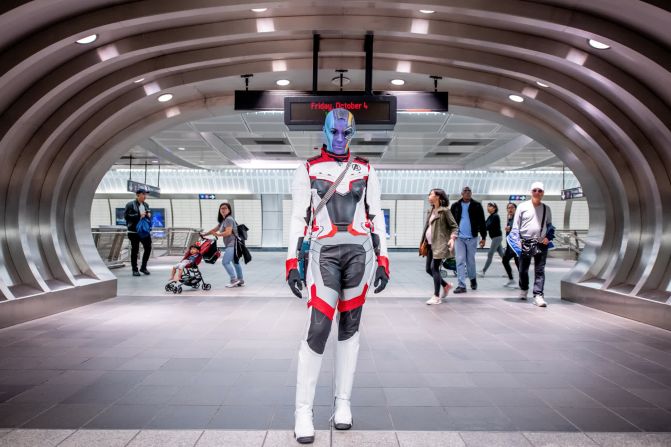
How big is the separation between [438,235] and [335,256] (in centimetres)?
530

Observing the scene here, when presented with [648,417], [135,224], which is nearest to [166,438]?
[648,417]

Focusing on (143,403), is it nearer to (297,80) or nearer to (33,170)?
(33,170)

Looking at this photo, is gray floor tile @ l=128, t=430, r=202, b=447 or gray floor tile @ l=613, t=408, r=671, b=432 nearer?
gray floor tile @ l=128, t=430, r=202, b=447

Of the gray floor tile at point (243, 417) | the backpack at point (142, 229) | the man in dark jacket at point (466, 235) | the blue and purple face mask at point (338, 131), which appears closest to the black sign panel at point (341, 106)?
the man in dark jacket at point (466, 235)

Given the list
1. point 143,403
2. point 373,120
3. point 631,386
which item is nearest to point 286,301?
point 373,120

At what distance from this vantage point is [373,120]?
7.53 meters

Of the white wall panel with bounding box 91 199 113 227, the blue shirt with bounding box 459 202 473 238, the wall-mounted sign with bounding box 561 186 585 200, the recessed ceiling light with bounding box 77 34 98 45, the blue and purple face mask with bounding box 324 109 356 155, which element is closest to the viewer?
the blue and purple face mask with bounding box 324 109 356 155

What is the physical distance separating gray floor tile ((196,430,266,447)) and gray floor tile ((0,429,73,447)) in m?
0.90

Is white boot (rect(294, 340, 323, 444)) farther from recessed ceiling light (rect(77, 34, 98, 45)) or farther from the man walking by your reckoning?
the man walking

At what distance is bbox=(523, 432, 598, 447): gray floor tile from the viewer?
9.38 ft

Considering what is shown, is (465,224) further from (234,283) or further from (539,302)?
(234,283)

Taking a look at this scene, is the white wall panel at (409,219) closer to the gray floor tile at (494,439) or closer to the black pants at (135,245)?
the black pants at (135,245)

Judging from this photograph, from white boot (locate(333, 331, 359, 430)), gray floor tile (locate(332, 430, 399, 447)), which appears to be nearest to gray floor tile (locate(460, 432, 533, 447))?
gray floor tile (locate(332, 430, 399, 447))

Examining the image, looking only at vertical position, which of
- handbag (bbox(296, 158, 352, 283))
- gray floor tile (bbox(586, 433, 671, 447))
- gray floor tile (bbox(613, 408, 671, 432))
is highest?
handbag (bbox(296, 158, 352, 283))
